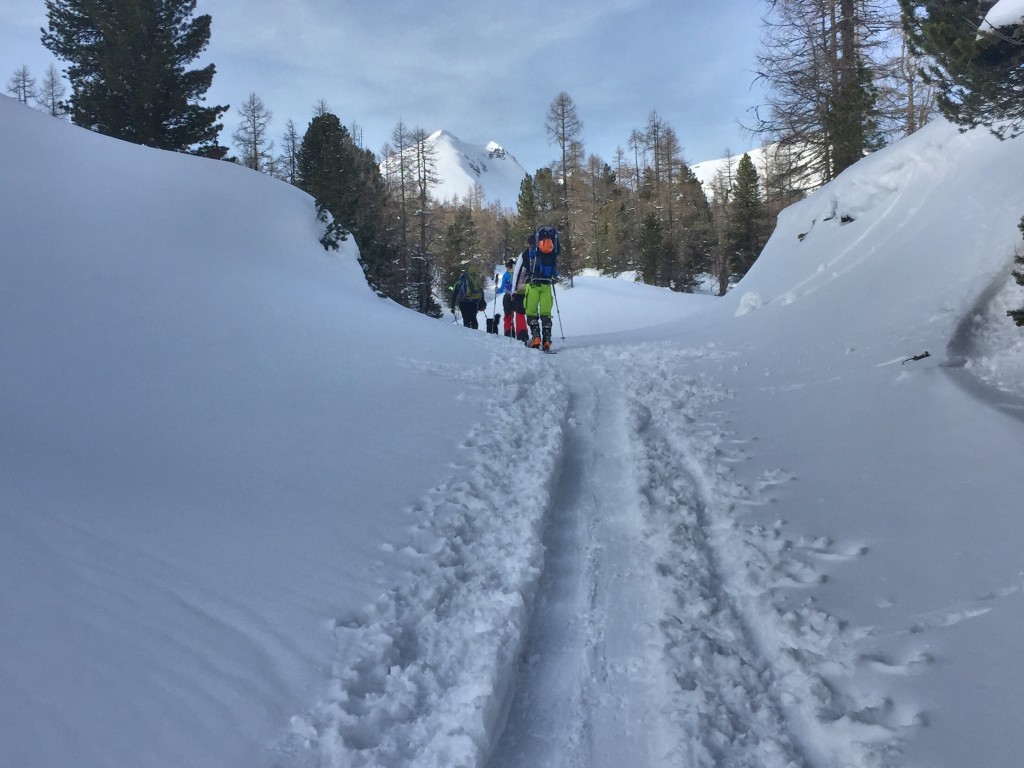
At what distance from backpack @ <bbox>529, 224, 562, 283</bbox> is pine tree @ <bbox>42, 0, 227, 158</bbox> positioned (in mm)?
16290

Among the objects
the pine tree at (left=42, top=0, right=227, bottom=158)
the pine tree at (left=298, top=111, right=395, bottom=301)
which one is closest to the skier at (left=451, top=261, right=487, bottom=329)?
the pine tree at (left=298, top=111, right=395, bottom=301)

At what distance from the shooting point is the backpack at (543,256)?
11.0 metres

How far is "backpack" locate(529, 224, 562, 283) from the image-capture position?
11.0 m

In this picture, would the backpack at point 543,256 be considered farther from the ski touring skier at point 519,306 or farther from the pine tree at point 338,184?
the pine tree at point 338,184

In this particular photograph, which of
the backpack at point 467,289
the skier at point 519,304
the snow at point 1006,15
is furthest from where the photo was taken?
the backpack at point 467,289

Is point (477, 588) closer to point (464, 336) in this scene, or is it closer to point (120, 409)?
point (120, 409)

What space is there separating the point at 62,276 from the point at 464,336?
21.6 feet

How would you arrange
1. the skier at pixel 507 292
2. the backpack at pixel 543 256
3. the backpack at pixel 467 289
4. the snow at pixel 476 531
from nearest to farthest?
1. the snow at pixel 476 531
2. the backpack at pixel 543 256
3. the skier at pixel 507 292
4. the backpack at pixel 467 289

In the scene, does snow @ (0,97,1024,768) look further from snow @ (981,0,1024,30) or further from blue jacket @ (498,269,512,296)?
blue jacket @ (498,269,512,296)

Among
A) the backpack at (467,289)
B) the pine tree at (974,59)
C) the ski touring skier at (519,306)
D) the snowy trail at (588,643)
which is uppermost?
the pine tree at (974,59)

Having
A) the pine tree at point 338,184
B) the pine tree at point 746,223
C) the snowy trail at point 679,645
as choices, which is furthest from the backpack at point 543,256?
the pine tree at point 746,223

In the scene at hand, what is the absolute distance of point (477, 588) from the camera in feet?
11.5

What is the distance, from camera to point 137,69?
19.3 metres

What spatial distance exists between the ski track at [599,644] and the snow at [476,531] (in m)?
0.02
